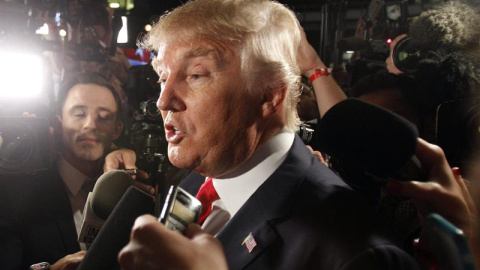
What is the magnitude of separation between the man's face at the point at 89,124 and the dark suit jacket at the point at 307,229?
2.47 ft

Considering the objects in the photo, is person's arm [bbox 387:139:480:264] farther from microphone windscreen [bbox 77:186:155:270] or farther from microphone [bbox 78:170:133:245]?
microphone [bbox 78:170:133:245]

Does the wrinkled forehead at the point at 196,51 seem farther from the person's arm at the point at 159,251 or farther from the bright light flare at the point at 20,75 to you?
the bright light flare at the point at 20,75

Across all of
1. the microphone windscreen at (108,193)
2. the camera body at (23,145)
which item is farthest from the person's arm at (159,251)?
the camera body at (23,145)

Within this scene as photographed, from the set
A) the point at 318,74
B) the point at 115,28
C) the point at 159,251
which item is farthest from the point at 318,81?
the point at 159,251

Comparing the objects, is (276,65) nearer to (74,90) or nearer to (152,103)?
(152,103)

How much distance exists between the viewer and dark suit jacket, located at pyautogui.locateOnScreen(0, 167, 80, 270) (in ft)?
4.50

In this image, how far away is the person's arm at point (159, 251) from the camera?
0.54 metres

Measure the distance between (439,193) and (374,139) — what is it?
0.12 m

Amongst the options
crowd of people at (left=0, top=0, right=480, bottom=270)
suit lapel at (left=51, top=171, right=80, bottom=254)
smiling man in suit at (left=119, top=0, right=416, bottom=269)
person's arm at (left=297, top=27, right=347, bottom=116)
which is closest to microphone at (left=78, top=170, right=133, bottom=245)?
crowd of people at (left=0, top=0, right=480, bottom=270)

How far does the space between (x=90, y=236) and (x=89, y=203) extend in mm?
75

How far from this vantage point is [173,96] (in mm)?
822

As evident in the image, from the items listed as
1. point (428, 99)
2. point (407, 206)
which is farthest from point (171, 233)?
point (428, 99)

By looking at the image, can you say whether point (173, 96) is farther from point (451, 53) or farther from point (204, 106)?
point (451, 53)

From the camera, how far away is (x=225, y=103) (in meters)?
0.88
